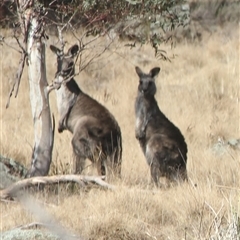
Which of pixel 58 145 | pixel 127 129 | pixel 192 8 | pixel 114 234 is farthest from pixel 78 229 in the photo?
pixel 192 8

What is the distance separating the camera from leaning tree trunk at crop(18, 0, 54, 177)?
8.53m

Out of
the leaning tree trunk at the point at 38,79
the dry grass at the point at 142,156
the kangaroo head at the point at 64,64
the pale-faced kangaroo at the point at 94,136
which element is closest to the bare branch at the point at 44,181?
the dry grass at the point at 142,156

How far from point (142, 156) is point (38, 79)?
2.32 metres

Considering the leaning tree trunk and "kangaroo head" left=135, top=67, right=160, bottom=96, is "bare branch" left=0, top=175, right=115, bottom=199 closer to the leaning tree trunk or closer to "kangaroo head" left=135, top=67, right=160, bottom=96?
the leaning tree trunk

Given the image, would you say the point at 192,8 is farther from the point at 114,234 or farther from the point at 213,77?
the point at 114,234

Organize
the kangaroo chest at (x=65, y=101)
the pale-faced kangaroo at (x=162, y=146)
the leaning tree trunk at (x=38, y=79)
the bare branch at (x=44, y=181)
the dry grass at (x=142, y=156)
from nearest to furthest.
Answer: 1. the dry grass at (x=142, y=156)
2. the bare branch at (x=44, y=181)
3. the leaning tree trunk at (x=38, y=79)
4. the pale-faced kangaroo at (x=162, y=146)
5. the kangaroo chest at (x=65, y=101)

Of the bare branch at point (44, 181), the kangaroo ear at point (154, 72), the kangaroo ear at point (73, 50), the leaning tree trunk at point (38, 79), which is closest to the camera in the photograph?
the bare branch at point (44, 181)

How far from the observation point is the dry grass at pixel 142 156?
6.74 metres

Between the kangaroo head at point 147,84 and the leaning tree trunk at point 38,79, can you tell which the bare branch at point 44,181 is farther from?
the kangaroo head at point 147,84

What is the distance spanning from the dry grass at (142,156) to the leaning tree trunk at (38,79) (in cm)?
64

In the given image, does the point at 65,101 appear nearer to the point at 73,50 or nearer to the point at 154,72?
the point at 73,50

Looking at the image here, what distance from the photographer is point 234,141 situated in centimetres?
1139

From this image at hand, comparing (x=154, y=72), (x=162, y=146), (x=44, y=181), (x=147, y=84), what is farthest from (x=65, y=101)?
(x=44, y=181)

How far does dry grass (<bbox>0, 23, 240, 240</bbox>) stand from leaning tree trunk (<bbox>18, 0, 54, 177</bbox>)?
2.10 feet
